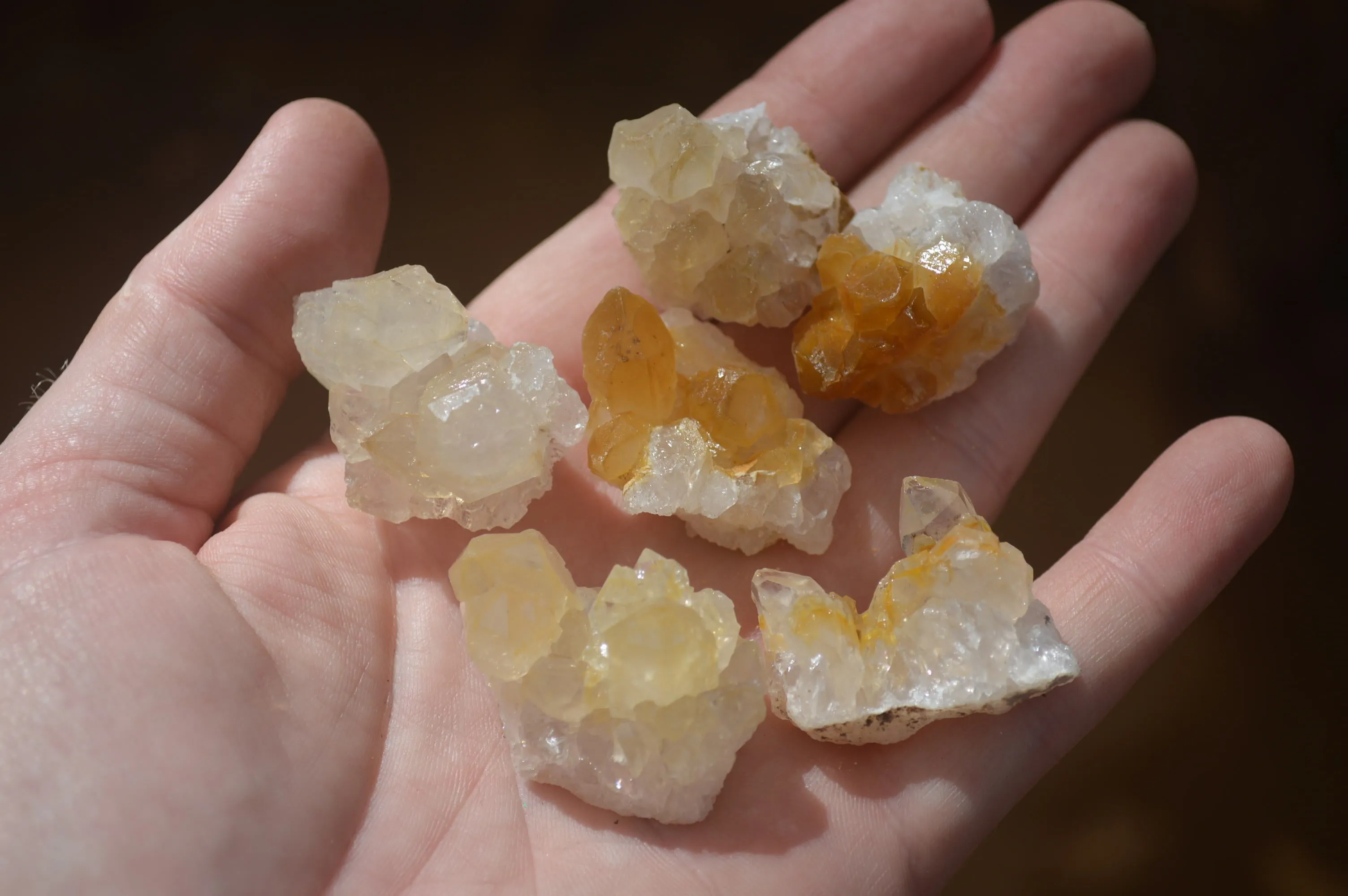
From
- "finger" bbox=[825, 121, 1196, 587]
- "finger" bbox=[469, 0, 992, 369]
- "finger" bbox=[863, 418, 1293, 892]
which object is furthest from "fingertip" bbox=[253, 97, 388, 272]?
"finger" bbox=[863, 418, 1293, 892]

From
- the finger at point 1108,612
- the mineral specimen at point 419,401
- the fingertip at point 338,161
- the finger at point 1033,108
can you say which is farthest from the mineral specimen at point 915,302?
the fingertip at point 338,161

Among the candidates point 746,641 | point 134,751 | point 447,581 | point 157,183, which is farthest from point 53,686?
point 157,183

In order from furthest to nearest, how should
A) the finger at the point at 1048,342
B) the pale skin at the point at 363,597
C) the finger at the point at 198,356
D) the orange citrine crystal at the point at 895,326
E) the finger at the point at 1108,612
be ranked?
the finger at the point at 1048,342, the orange citrine crystal at the point at 895,326, the finger at the point at 1108,612, the finger at the point at 198,356, the pale skin at the point at 363,597

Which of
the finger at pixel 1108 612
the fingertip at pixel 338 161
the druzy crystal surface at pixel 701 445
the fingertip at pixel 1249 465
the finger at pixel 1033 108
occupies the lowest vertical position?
the finger at pixel 1108 612

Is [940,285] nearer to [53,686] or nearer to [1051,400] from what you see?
[1051,400]

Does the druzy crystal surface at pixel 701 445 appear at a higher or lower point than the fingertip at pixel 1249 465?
higher

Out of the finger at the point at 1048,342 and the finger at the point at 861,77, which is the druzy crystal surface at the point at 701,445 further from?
the finger at the point at 861,77

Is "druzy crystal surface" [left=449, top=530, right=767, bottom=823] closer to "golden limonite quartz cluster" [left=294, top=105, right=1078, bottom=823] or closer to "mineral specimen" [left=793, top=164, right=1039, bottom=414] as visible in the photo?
"golden limonite quartz cluster" [left=294, top=105, right=1078, bottom=823]

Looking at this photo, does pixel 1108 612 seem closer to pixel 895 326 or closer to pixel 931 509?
pixel 931 509
